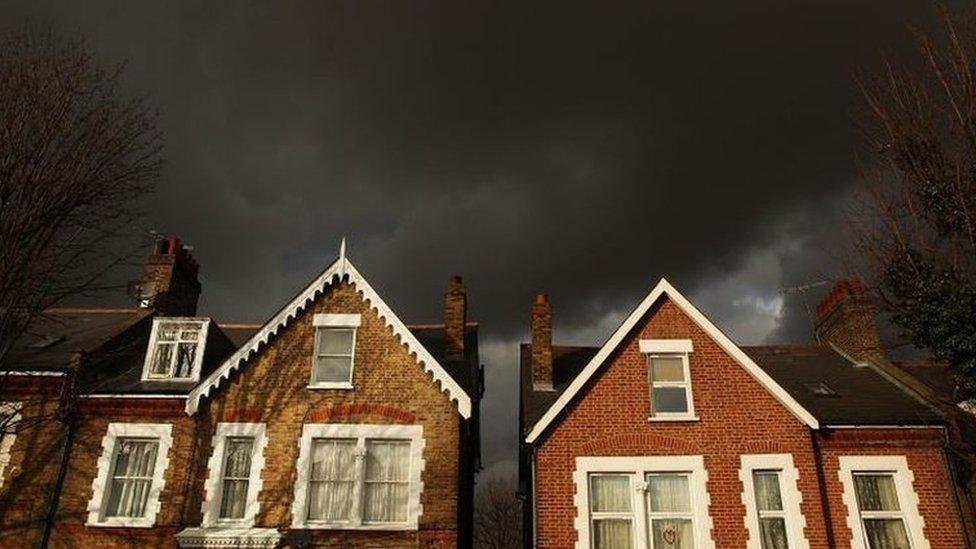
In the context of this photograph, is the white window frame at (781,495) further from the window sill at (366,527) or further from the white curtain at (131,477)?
the white curtain at (131,477)

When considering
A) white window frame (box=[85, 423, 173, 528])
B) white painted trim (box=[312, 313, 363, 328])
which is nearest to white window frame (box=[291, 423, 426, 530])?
white painted trim (box=[312, 313, 363, 328])

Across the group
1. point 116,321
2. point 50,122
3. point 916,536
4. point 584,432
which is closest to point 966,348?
point 916,536

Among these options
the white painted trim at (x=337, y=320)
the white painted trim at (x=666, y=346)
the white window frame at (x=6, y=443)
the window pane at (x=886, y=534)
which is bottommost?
the window pane at (x=886, y=534)

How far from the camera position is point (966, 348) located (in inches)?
671

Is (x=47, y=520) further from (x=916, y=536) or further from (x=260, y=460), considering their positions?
(x=916, y=536)

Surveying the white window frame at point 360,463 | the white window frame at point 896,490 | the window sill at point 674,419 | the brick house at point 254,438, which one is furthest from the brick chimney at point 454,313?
the white window frame at point 896,490

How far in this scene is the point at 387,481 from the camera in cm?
1800

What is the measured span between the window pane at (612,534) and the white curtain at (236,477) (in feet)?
28.6

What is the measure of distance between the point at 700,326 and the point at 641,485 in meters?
4.74

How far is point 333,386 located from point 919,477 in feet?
49.6

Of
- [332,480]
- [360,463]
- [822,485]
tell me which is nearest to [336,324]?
[360,463]

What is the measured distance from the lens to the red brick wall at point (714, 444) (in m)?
17.4

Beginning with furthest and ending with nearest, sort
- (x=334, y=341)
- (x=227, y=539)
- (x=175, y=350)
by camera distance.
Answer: (x=175, y=350) < (x=334, y=341) < (x=227, y=539)

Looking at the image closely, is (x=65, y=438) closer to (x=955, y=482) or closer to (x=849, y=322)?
(x=955, y=482)
